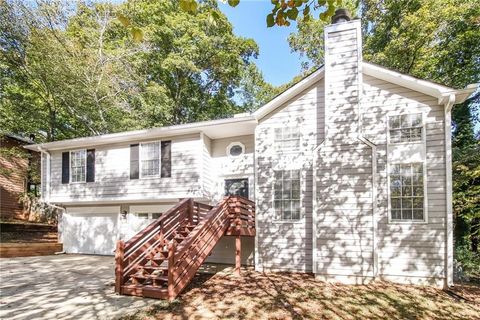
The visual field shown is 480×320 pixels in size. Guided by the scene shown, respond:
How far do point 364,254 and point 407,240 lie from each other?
124cm

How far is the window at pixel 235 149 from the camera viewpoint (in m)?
10.1

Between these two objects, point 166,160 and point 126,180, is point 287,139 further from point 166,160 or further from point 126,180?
point 126,180

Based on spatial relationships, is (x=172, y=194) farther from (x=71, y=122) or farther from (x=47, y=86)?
(x=71, y=122)

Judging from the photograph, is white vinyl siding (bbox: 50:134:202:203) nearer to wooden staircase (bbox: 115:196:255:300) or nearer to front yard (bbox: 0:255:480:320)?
wooden staircase (bbox: 115:196:255:300)

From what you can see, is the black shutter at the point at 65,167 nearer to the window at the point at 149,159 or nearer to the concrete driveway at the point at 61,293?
the concrete driveway at the point at 61,293

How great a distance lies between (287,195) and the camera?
856cm

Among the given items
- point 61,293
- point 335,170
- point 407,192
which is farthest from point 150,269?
point 407,192

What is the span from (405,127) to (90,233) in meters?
12.4

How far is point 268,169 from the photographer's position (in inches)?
346

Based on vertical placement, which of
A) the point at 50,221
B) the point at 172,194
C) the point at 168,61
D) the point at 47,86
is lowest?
the point at 50,221

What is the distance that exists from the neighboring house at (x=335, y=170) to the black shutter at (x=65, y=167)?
123 inches

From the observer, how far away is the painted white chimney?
765cm

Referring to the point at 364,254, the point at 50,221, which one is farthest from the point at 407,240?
the point at 50,221

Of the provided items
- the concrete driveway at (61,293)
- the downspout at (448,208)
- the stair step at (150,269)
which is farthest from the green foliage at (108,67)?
the stair step at (150,269)
